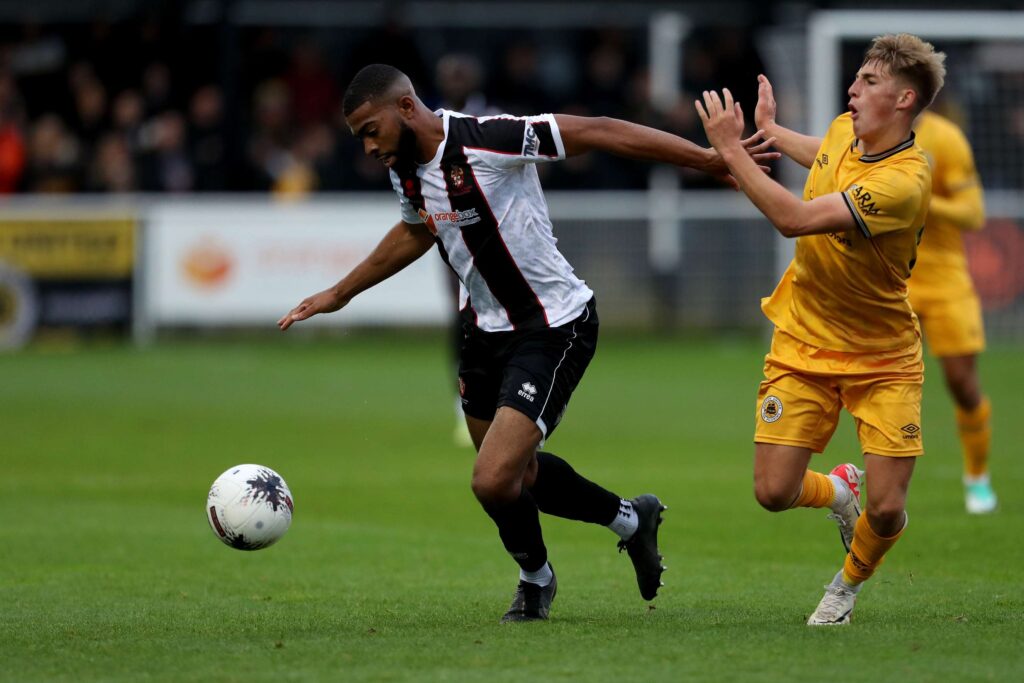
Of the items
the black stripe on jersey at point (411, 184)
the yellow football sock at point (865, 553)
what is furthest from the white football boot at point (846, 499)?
the black stripe on jersey at point (411, 184)

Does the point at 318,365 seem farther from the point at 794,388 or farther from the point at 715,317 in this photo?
the point at 794,388

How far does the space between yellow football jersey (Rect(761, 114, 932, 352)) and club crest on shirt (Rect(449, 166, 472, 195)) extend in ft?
4.57

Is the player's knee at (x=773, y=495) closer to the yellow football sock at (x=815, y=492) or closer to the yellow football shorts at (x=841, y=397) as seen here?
the yellow football sock at (x=815, y=492)

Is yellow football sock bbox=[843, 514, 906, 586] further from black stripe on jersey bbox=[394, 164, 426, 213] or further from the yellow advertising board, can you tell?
the yellow advertising board

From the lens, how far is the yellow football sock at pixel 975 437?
991cm

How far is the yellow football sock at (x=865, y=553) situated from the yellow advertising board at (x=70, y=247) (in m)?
15.3

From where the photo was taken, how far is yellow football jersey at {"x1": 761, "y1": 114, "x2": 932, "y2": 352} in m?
6.33

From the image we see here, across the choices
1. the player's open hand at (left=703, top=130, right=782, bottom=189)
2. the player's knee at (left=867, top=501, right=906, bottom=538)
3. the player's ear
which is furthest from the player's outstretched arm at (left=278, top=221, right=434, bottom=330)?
the player's knee at (left=867, top=501, right=906, bottom=538)

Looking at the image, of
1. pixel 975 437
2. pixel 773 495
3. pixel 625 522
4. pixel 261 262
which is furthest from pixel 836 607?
pixel 261 262

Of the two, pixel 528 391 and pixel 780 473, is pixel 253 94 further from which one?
pixel 780 473

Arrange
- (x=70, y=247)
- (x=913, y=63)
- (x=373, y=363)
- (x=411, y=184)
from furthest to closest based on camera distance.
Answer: (x=70, y=247) → (x=373, y=363) → (x=411, y=184) → (x=913, y=63)

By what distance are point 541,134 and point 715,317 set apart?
14.9m

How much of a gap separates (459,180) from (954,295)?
14.6 feet

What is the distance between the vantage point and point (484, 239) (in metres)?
6.64
